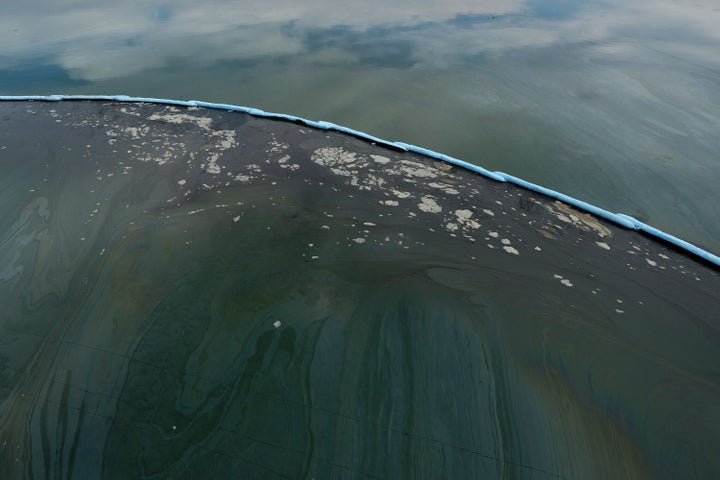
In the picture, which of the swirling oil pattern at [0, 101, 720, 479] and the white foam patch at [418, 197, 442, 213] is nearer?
the swirling oil pattern at [0, 101, 720, 479]

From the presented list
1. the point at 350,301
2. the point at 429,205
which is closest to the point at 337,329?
the point at 350,301

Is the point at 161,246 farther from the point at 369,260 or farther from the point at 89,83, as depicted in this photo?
the point at 89,83

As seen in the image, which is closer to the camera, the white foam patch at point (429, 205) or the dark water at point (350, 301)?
the dark water at point (350, 301)

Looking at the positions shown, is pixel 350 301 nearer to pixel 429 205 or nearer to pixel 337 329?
pixel 337 329

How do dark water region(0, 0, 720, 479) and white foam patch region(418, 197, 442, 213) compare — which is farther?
white foam patch region(418, 197, 442, 213)

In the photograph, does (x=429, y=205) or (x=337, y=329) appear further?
(x=429, y=205)

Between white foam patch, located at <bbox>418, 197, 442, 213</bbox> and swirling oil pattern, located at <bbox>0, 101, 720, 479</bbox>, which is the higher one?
white foam patch, located at <bbox>418, 197, 442, 213</bbox>

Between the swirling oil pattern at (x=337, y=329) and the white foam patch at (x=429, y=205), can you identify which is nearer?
the swirling oil pattern at (x=337, y=329)

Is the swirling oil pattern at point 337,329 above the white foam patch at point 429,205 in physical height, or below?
below
